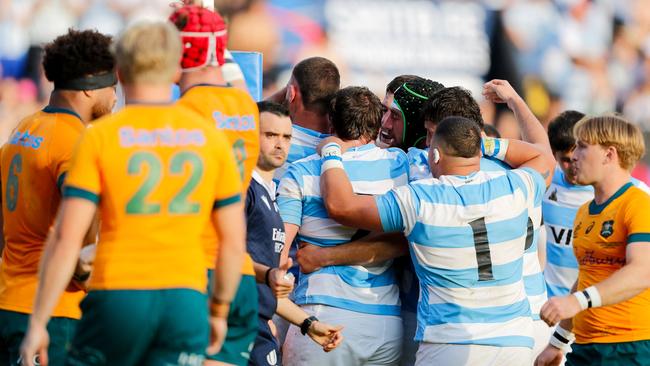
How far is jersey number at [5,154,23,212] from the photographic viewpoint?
457 centimetres

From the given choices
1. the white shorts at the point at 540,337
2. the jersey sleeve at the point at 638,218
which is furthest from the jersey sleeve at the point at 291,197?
the jersey sleeve at the point at 638,218

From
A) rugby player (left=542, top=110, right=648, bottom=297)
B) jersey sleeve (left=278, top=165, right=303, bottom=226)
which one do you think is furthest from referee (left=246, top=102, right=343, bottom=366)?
rugby player (left=542, top=110, right=648, bottom=297)

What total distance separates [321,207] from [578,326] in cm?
A: 154

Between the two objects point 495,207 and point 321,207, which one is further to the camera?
point 321,207

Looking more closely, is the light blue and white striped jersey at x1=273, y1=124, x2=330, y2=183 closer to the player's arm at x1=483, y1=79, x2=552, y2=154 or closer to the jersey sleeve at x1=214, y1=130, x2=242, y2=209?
the player's arm at x1=483, y1=79, x2=552, y2=154

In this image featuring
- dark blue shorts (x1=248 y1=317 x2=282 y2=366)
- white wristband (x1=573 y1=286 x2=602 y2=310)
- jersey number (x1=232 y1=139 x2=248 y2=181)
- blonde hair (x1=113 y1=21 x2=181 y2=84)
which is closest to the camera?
blonde hair (x1=113 y1=21 x2=181 y2=84)

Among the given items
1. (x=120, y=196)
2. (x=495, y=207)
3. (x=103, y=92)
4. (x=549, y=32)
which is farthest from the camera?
(x=549, y=32)

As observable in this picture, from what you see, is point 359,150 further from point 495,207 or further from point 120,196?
point 120,196

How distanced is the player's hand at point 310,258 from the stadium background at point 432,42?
5.47 metres

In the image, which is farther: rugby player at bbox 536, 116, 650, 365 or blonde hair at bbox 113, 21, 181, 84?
rugby player at bbox 536, 116, 650, 365

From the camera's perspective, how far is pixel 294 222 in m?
5.61

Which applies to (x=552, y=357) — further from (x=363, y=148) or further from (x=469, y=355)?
(x=363, y=148)

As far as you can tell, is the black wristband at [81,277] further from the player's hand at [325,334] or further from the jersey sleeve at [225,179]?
the player's hand at [325,334]

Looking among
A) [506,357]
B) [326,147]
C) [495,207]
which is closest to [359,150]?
[326,147]
